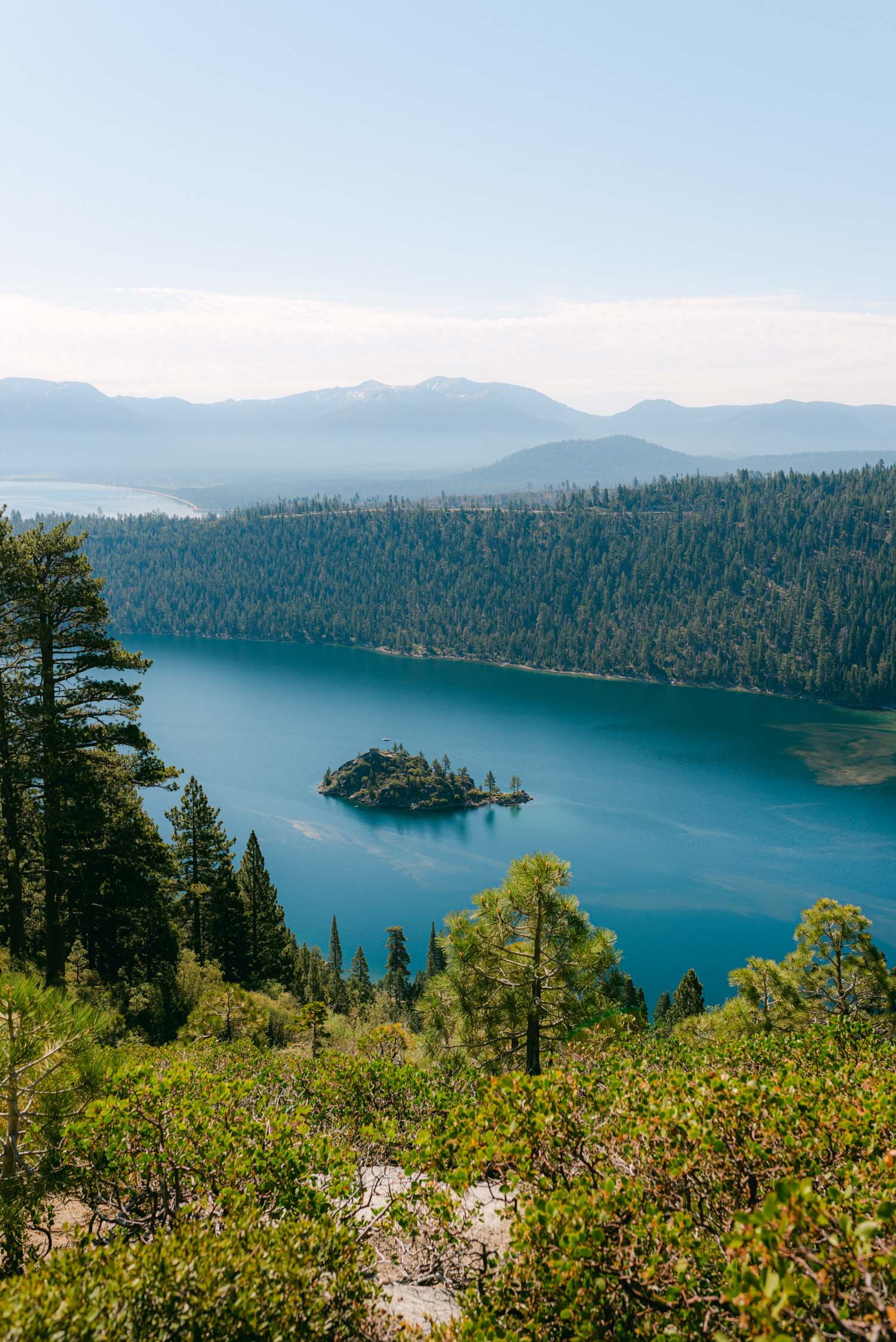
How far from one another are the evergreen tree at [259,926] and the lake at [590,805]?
747 inches

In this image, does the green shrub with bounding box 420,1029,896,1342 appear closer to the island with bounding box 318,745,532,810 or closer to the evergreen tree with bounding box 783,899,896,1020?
the evergreen tree with bounding box 783,899,896,1020

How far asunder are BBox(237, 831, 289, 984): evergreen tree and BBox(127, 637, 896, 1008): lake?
1896 centimetres

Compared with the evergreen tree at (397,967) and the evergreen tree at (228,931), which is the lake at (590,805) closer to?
the evergreen tree at (397,967)

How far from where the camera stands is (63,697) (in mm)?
19234

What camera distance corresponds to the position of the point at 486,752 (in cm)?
10950

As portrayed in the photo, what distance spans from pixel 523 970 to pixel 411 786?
263 feet

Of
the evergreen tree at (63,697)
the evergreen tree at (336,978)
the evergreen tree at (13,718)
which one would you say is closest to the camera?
the evergreen tree at (13,718)

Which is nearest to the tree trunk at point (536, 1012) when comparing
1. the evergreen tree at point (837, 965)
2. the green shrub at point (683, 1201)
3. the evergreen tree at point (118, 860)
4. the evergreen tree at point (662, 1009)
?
the green shrub at point (683, 1201)

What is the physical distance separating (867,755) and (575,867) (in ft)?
185

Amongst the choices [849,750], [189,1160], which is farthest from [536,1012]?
[849,750]

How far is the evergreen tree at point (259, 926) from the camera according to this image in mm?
37906

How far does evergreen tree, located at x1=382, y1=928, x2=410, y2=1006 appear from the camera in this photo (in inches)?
1950

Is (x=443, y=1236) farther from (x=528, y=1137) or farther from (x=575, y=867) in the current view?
(x=575, y=867)

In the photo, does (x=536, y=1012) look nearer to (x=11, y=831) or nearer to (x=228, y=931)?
(x=11, y=831)
